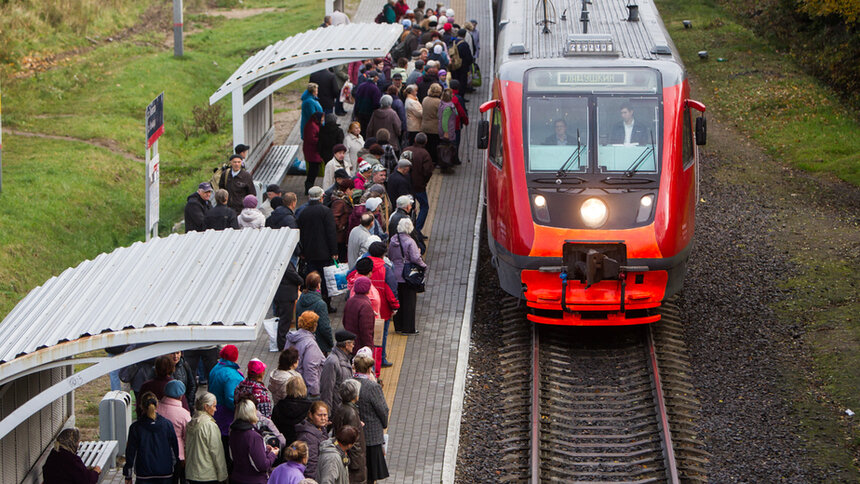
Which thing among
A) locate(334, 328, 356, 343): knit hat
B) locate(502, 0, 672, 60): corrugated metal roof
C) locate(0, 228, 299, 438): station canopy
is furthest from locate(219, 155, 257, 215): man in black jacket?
locate(334, 328, 356, 343): knit hat

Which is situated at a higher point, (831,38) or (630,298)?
(831,38)

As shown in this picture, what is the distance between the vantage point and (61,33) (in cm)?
3606

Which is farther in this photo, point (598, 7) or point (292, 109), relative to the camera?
point (292, 109)

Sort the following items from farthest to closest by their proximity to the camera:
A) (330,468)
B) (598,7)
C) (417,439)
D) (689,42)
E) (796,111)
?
(689,42)
(796,111)
(598,7)
(417,439)
(330,468)

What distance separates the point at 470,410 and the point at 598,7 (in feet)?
27.8

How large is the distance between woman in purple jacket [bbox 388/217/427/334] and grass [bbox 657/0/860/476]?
15.8 feet

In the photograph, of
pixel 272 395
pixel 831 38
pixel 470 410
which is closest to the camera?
pixel 272 395

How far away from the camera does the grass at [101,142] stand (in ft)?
66.9

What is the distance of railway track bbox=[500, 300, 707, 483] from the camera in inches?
491

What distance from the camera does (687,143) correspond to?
15695 millimetres

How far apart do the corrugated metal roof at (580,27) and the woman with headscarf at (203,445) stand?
8.16 m

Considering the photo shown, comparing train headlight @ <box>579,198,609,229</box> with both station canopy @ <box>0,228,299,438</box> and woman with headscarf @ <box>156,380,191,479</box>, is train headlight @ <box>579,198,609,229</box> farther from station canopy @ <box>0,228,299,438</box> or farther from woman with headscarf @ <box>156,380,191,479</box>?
woman with headscarf @ <box>156,380,191,479</box>

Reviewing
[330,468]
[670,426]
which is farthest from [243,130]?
[330,468]

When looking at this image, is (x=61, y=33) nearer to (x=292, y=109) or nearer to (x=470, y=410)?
(x=292, y=109)
